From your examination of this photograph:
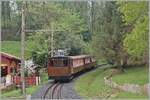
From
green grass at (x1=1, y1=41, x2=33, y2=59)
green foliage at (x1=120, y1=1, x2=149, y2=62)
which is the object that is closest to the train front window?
green foliage at (x1=120, y1=1, x2=149, y2=62)

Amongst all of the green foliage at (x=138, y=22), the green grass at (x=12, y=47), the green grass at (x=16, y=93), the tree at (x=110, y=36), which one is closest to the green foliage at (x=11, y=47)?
the green grass at (x=12, y=47)

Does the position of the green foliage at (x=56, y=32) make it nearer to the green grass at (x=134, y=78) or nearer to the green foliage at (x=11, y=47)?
the green foliage at (x=11, y=47)

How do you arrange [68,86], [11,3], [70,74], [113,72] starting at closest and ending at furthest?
[68,86] < [70,74] < [113,72] < [11,3]

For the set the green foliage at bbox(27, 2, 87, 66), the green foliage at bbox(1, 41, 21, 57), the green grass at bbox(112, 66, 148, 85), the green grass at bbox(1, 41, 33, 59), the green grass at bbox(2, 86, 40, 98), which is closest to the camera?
the green grass at bbox(2, 86, 40, 98)

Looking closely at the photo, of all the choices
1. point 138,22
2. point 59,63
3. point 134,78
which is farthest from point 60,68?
point 138,22

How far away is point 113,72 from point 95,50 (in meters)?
3.08

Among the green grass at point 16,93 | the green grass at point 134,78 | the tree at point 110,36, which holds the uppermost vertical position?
the tree at point 110,36

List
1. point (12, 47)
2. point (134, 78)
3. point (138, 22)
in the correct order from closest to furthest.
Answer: point (138, 22) → point (134, 78) → point (12, 47)

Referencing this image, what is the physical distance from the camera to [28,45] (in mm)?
42125

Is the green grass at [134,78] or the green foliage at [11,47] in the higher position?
the green foliage at [11,47]

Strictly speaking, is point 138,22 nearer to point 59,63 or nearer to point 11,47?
point 59,63

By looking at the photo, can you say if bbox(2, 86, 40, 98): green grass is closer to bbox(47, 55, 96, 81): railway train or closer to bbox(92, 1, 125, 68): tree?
bbox(47, 55, 96, 81): railway train

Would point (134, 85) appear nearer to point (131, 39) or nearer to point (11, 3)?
point (131, 39)

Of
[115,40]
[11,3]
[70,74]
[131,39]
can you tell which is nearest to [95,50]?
[115,40]
